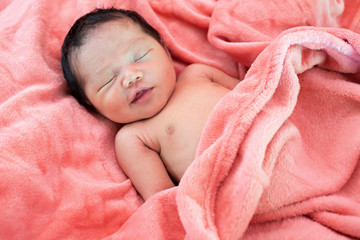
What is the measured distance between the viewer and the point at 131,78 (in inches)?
38.6

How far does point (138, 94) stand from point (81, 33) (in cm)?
27

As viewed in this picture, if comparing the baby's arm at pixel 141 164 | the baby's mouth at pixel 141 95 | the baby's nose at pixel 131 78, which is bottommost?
the baby's arm at pixel 141 164

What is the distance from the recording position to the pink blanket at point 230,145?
690 mm

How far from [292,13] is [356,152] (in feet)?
1.72

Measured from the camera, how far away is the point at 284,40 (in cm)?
83

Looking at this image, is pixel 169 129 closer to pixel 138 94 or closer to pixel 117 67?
Result: pixel 138 94

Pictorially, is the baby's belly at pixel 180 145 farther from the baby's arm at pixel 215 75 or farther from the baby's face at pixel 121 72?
the baby's arm at pixel 215 75

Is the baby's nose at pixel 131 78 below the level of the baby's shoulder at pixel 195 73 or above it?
above

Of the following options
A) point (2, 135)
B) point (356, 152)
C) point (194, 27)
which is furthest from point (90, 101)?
point (356, 152)

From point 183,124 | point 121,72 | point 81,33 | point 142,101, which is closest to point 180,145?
point 183,124

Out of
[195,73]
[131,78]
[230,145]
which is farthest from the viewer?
[195,73]

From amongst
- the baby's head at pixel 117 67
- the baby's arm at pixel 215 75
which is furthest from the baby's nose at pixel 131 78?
the baby's arm at pixel 215 75

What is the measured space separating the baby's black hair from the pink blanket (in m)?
0.04

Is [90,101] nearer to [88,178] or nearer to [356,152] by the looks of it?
[88,178]
